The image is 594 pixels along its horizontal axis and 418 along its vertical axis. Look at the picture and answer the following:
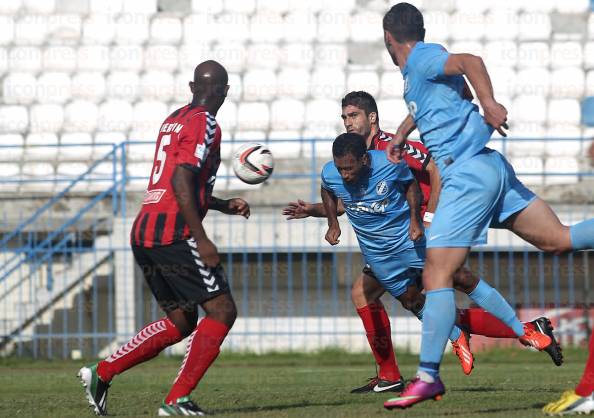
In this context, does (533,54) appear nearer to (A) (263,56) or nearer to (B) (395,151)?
(A) (263,56)

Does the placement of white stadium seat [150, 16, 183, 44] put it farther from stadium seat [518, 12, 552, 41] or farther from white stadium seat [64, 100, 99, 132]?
stadium seat [518, 12, 552, 41]

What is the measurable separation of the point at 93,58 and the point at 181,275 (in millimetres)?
11858

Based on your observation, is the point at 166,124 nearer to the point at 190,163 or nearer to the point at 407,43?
the point at 190,163

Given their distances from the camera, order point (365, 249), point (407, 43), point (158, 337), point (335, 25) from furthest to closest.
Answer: point (335, 25) → point (365, 249) → point (158, 337) → point (407, 43)

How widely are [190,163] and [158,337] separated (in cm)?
111

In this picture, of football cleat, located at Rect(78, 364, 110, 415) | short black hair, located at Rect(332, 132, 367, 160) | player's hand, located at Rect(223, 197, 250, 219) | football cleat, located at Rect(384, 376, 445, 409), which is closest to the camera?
football cleat, located at Rect(384, 376, 445, 409)

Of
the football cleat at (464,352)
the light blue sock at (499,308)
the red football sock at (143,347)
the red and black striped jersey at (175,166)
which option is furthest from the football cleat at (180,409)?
the football cleat at (464,352)

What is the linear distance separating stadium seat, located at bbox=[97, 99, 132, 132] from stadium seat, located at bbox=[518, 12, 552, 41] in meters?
6.00

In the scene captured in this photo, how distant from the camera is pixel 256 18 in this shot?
1823cm

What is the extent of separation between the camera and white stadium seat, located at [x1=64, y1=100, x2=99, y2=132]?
55.3 ft

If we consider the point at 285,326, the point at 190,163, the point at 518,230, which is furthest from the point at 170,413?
the point at 285,326

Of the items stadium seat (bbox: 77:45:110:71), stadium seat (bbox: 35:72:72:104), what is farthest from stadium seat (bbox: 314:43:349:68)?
stadium seat (bbox: 35:72:72:104)

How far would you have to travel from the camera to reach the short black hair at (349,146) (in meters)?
7.78

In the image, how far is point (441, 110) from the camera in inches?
251
